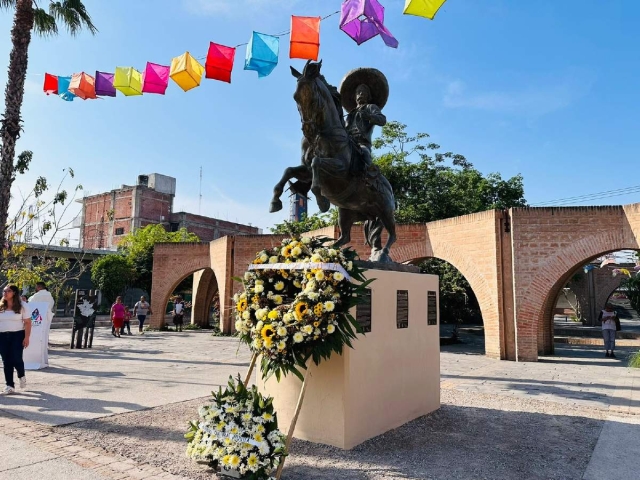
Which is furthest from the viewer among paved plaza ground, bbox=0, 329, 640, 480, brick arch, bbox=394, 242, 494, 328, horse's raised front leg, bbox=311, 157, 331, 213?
brick arch, bbox=394, 242, 494, 328

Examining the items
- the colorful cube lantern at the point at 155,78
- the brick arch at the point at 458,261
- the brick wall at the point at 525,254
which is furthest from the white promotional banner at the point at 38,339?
the brick wall at the point at 525,254

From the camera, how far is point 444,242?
13.4m

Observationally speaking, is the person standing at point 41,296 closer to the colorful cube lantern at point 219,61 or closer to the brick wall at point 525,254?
the colorful cube lantern at point 219,61

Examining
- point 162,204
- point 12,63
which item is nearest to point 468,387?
point 12,63

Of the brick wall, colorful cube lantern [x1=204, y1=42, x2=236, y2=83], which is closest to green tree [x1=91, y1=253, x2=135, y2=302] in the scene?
the brick wall

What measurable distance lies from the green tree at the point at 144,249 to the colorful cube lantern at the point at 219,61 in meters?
21.6

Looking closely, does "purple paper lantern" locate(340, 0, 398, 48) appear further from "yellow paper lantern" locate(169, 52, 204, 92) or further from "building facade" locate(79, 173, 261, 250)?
"building facade" locate(79, 173, 261, 250)

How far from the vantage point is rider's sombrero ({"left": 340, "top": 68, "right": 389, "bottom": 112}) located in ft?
20.4

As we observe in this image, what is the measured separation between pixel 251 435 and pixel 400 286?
8.21ft

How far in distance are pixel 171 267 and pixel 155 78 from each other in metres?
13.1

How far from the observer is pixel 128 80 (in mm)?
9234

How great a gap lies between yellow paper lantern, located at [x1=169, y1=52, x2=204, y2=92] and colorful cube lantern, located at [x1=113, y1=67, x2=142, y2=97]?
2.71ft

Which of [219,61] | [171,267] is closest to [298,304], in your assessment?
[219,61]

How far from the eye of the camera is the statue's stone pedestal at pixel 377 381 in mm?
4246
